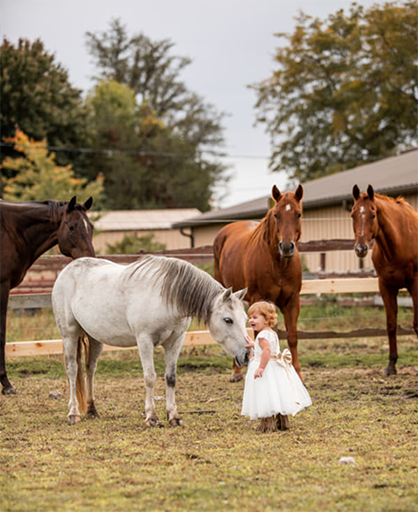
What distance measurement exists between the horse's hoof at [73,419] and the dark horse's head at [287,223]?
254 cm

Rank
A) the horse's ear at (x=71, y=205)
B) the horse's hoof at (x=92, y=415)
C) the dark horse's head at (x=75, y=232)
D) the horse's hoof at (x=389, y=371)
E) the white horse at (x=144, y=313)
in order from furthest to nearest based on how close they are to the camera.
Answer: the horse's hoof at (x=389, y=371)
the horse's ear at (x=71, y=205)
the dark horse's head at (x=75, y=232)
the horse's hoof at (x=92, y=415)
the white horse at (x=144, y=313)

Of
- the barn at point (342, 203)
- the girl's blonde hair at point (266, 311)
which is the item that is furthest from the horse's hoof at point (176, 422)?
the barn at point (342, 203)

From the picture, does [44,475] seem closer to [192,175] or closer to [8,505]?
[8,505]

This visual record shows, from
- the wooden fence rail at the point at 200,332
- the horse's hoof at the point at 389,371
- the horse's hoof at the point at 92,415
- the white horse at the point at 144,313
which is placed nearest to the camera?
the white horse at the point at 144,313

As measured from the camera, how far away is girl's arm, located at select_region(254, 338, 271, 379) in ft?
16.0

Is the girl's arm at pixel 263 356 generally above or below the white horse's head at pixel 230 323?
below

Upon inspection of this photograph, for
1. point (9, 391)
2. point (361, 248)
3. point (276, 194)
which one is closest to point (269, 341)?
point (276, 194)

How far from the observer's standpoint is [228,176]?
44719 mm

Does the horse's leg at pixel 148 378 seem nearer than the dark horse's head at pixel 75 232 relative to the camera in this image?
Yes

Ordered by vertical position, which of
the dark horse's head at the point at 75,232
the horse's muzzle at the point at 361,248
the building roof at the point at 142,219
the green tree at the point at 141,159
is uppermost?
the green tree at the point at 141,159

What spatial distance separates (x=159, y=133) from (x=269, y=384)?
37.8 meters

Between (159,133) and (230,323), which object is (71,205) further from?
(159,133)

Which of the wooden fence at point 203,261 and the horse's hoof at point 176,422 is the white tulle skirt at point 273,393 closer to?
the horse's hoof at point 176,422

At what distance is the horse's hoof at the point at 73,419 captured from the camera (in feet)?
17.6
